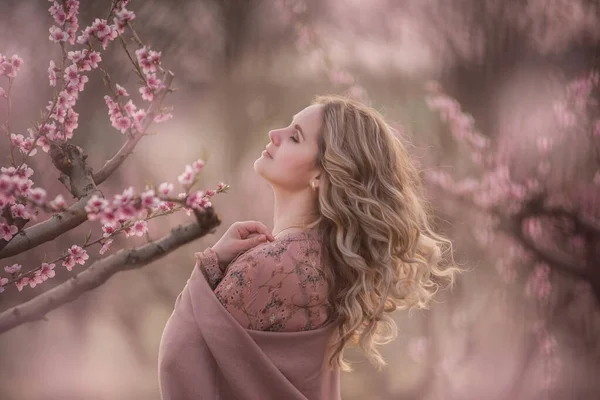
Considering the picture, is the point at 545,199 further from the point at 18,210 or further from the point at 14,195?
the point at 14,195

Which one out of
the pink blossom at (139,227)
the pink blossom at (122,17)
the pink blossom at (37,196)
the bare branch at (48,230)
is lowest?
the pink blossom at (139,227)

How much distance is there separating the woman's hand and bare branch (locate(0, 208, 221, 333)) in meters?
0.47

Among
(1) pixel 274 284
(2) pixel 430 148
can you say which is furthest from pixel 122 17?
(2) pixel 430 148

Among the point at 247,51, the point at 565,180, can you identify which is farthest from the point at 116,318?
the point at 565,180

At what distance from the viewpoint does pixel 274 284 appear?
129 cm

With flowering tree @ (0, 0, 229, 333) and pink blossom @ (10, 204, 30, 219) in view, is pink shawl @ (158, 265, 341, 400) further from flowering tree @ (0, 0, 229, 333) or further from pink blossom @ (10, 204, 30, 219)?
pink blossom @ (10, 204, 30, 219)

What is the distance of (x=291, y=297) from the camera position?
1312mm

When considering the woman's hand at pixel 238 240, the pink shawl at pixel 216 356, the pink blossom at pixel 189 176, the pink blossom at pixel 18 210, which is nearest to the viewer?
the pink blossom at pixel 189 176

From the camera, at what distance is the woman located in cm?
125

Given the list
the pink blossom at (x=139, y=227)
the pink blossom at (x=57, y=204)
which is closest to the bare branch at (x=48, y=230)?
the pink blossom at (x=57, y=204)

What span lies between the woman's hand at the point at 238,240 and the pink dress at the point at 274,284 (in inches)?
0.9

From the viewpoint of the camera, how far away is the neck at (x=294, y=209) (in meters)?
1.43

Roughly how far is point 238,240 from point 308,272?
16 centimetres

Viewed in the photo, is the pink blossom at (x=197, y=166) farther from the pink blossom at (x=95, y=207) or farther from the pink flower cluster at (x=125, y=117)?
the pink flower cluster at (x=125, y=117)
